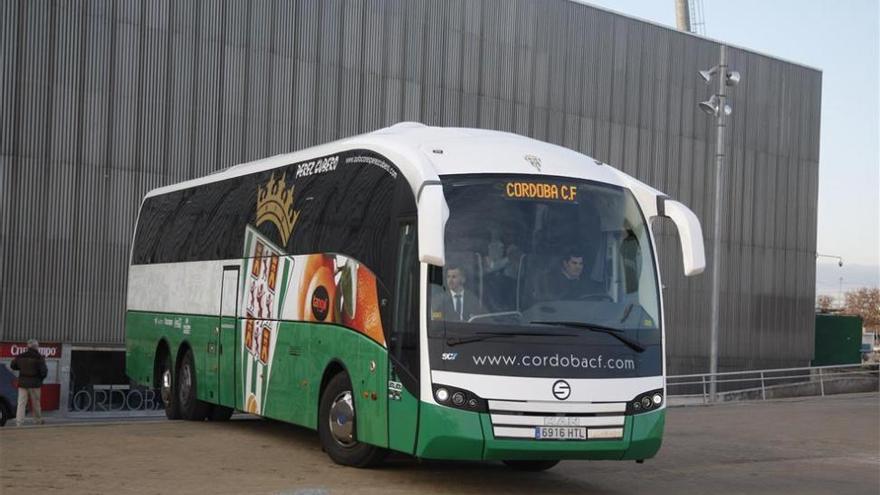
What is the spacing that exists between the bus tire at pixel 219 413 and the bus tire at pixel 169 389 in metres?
0.61

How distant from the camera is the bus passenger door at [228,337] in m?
16.5

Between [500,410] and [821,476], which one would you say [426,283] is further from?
[821,476]

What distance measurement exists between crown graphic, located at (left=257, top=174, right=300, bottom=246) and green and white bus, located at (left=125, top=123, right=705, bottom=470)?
62cm

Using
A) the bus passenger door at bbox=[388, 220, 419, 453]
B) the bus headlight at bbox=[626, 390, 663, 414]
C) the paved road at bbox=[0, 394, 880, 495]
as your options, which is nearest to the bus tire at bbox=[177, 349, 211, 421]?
the paved road at bbox=[0, 394, 880, 495]

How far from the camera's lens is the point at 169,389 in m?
19.0

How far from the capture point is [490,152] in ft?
40.0

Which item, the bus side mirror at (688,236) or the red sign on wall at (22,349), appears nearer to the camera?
the bus side mirror at (688,236)

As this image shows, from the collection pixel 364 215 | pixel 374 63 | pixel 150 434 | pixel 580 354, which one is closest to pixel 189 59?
pixel 374 63

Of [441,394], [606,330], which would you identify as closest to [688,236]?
[606,330]

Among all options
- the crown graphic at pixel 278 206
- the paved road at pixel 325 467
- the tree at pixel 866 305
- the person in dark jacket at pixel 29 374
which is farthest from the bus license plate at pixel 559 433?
the tree at pixel 866 305

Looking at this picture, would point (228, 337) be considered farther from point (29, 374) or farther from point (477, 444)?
point (29, 374)

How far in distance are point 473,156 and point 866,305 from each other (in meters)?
136

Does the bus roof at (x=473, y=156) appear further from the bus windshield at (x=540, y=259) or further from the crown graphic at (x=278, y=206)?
the crown graphic at (x=278, y=206)

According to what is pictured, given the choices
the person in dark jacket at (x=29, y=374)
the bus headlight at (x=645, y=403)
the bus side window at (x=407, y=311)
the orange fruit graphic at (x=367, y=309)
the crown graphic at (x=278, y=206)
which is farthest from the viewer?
the person in dark jacket at (x=29, y=374)
